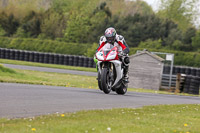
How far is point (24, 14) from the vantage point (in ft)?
212

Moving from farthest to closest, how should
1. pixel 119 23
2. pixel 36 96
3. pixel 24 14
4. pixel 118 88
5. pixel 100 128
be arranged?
pixel 24 14, pixel 119 23, pixel 118 88, pixel 36 96, pixel 100 128

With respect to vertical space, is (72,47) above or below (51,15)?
below

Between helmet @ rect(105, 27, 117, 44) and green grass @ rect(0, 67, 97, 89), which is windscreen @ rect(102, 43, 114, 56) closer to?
helmet @ rect(105, 27, 117, 44)

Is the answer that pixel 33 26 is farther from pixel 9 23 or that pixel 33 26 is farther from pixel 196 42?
pixel 196 42

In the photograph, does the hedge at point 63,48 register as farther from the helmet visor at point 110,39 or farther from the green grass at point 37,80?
the helmet visor at point 110,39

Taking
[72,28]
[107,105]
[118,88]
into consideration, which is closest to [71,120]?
[107,105]

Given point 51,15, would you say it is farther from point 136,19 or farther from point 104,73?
point 104,73

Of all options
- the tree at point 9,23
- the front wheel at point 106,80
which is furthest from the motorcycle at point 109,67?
the tree at point 9,23

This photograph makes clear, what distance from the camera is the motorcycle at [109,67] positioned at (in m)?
12.1

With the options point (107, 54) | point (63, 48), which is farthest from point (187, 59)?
point (107, 54)

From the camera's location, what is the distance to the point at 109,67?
1247cm

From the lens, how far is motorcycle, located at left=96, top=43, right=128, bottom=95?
39.7 feet

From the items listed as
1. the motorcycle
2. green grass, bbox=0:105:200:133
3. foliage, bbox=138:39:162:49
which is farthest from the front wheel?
foliage, bbox=138:39:162:49

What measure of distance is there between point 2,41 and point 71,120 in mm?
50434
